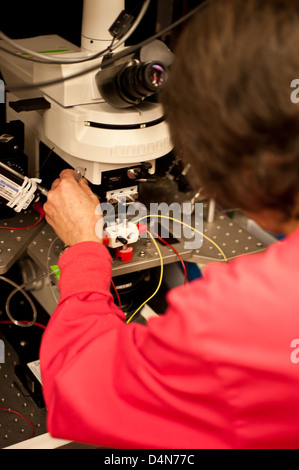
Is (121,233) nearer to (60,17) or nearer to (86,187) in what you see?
(86,187)

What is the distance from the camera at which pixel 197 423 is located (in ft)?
2.89

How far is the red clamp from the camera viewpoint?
58.3 inches

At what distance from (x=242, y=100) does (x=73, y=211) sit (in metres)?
0.67

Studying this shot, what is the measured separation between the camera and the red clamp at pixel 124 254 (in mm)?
1480

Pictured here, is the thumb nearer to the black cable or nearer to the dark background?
the black cable

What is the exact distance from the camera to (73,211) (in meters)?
1.32

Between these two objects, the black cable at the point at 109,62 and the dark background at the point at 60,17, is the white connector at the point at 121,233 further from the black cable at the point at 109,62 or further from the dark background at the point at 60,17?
the dark background at the point at 60,17

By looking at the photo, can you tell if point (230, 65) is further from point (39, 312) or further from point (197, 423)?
point (39, 312)

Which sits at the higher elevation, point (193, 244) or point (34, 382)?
point (193, 244)

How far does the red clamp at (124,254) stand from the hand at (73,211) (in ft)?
0.56

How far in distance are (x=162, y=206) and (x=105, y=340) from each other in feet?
2.80

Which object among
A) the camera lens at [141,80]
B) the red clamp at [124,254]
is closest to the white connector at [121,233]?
the red clamp at [124,254]

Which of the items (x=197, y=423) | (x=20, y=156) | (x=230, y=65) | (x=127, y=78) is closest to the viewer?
(x=230, y=65)

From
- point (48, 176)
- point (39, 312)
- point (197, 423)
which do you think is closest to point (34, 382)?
point (39, 312)
